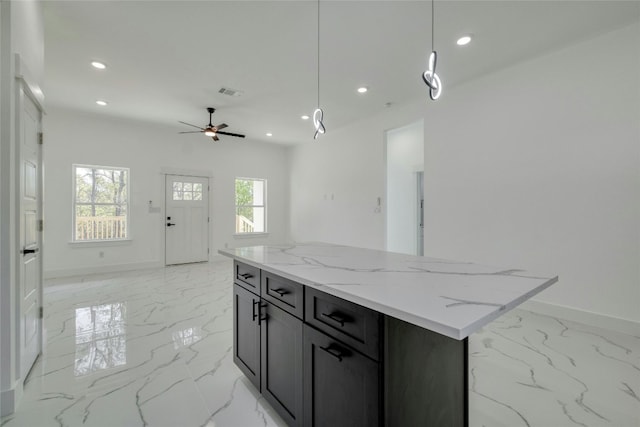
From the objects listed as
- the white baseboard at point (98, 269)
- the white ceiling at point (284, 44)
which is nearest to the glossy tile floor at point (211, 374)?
the white baseboard at point (98, 269)

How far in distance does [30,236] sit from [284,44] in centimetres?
276

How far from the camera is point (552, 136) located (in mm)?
3150

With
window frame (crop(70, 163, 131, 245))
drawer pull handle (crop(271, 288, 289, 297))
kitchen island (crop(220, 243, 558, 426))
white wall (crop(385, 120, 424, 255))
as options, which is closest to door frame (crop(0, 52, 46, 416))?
kitchen island (crop(220, 243, 558, 426))

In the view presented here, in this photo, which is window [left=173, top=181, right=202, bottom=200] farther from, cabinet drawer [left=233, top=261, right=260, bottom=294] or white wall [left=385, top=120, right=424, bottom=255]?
cabinet drawer [left=233, top=261, right=260, bottom=294]

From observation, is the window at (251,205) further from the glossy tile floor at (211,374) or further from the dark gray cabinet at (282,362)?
the dark gray cabinet at (282,362)

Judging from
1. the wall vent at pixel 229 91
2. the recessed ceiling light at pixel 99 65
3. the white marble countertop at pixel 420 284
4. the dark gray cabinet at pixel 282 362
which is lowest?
the dark gray cabinet at pixel 282 362

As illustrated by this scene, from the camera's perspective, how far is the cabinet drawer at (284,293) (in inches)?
55.2

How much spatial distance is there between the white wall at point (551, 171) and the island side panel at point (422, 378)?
2.66 meters

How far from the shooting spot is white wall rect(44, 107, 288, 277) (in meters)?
4.99

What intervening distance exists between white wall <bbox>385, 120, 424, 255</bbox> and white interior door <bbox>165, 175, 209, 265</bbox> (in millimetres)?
4104

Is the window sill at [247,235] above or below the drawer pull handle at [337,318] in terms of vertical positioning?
below

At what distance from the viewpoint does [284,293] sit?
1.51 m

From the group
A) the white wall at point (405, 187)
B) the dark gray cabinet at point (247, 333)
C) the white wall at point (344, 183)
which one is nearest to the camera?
the dark gray cabinet at point (247, 333)

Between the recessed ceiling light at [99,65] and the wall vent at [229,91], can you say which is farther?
the wall vent at [229,91]
